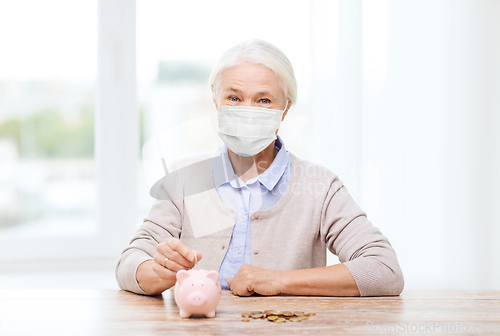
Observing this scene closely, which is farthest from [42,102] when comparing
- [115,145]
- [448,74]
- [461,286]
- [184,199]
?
[461,286]

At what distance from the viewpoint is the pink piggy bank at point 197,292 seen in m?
0.84

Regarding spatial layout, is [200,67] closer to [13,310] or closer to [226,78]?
[226,78]

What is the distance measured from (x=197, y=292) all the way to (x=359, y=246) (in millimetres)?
511

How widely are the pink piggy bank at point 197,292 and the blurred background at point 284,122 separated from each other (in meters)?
1.10

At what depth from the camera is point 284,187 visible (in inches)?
52.2

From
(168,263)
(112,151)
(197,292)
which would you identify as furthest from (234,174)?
(112,151)

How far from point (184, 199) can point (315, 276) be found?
44 cm

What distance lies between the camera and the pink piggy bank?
84cm

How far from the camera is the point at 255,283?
1049 mm

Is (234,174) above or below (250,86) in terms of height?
below

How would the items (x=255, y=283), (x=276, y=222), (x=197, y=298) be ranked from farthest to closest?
(x=276, y=222) → (x=255, y=283) → (x=197, y=298)

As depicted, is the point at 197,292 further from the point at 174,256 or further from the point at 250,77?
the point at 250,77

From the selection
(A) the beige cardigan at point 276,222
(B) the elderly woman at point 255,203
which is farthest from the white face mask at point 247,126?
(A) the beige cardigan at point 276,222

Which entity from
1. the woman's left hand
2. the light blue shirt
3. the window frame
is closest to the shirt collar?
the light blue shirt
